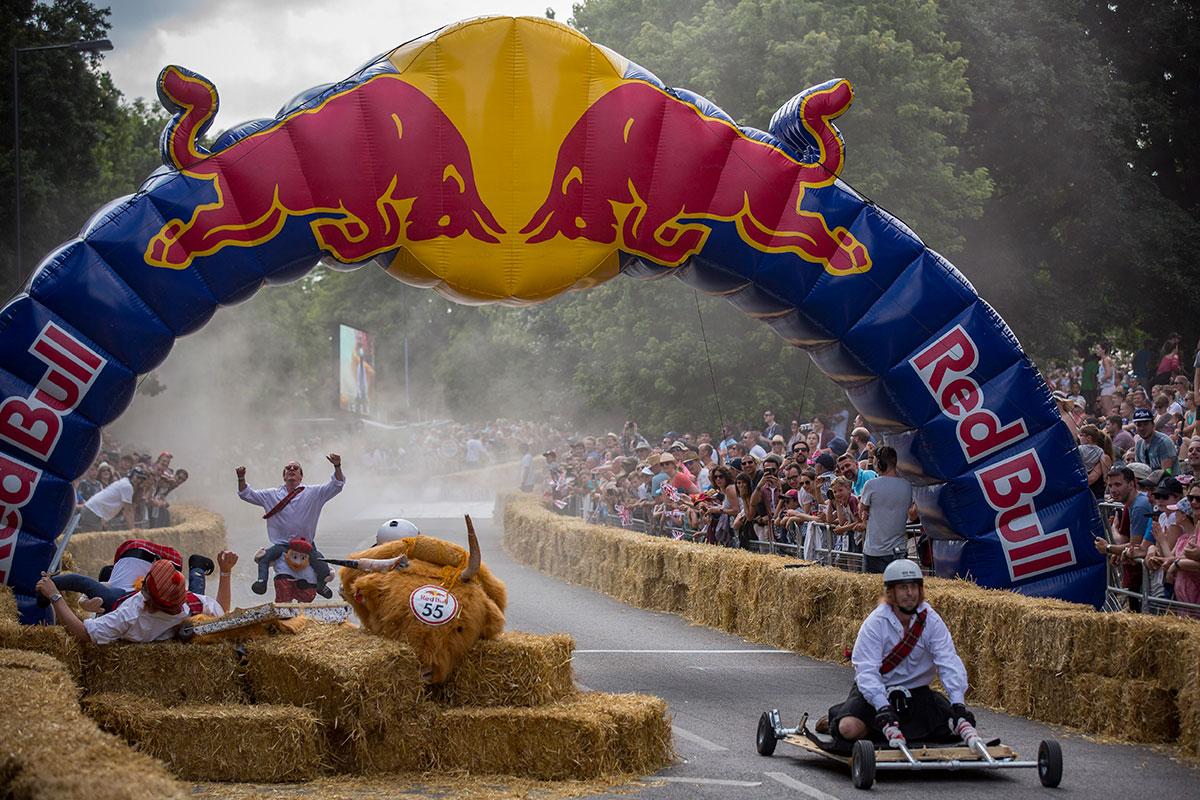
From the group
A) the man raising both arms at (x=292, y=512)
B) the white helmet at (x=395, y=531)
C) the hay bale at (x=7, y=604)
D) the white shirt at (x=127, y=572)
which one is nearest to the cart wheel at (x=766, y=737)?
the white helmet at (x=395, y=531)

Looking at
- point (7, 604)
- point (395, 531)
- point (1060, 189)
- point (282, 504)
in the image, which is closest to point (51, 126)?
point (1060, 189)

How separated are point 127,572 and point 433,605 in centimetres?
370

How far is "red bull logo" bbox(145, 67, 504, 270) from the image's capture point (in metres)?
16.0

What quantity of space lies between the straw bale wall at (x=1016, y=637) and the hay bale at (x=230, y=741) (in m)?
6.03

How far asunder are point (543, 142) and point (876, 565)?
216 inches

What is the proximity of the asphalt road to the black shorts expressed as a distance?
27cm

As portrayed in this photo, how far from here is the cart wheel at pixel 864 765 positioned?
Answer: 33.6ft

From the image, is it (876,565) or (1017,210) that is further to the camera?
(1017,210)

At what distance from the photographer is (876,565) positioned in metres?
16.8

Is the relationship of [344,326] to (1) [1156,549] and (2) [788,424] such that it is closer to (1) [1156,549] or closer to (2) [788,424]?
(2) [788,424]

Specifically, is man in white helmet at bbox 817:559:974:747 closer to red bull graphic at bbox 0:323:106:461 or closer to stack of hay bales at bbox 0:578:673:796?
stack of hay bales at bbox 0:578:673:796

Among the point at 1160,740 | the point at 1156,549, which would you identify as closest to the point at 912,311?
the point at 1156,549

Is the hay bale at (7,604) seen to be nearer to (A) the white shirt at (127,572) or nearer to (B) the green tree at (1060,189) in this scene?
(A) the white shirt at (127,572)

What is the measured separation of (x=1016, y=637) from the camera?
1366 centimetres
